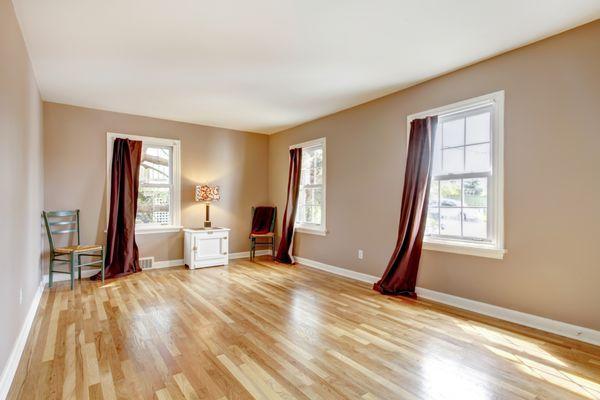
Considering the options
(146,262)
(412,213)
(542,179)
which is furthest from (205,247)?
(542,179)

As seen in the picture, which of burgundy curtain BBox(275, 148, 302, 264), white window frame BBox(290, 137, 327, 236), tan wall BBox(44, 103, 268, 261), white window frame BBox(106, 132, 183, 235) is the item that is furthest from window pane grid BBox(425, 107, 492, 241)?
white window frame BBox(106, 132, 183, 235)

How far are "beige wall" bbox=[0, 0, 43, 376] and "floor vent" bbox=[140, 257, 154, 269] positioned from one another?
5.74 feet

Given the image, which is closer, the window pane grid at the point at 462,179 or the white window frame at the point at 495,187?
the white window frame at the point at 495,187

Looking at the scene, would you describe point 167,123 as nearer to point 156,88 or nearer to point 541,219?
point 156,88

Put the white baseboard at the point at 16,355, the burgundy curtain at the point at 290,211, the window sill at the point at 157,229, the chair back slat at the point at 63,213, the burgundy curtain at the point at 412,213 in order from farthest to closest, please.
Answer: the burgundy curtain at the point at 290,211
the window sill at the point at 157,229
the chair back slat at the point at 63,213
the burgundy curtain at the point at 412,213
the white baseboard at the point at 16,355

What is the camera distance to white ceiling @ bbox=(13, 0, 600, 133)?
2256 millimetres

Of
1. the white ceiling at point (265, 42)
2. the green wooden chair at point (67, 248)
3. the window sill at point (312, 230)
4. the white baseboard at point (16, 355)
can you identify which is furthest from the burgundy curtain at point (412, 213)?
the green wooden chair at point (67, 248)

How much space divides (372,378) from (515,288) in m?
1.78

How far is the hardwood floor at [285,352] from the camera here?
187 cm

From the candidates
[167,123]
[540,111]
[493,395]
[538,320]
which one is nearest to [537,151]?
[540,111]

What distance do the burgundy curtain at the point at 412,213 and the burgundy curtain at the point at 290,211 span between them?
214cm

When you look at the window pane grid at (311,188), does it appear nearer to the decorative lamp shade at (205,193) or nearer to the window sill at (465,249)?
the decorative lamp shade at (205,193)

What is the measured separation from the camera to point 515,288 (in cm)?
287

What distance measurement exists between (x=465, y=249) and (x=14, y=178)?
3.96m
